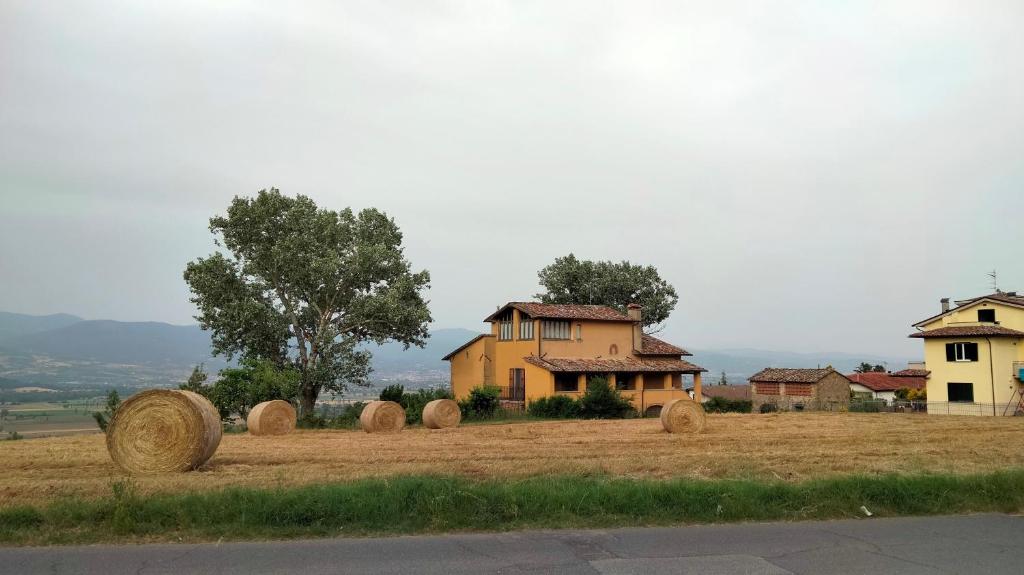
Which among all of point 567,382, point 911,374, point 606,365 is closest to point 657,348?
point 606,365

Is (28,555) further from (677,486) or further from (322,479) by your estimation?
(677,486)

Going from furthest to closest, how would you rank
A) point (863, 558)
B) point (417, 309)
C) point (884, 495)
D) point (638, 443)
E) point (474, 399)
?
point (417, 309)
point (474, 399)
point (638, 443)
point (884, 495)
point (863, 558)

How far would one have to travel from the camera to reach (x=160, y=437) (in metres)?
15.3

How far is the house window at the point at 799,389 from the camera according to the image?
2388 inches

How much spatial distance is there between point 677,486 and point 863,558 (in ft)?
10.00

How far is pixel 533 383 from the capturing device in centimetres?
4444

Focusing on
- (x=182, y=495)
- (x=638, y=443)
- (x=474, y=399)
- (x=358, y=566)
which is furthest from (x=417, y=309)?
(x=358, y=566)

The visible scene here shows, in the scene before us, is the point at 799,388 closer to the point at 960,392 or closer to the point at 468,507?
the point at 960,392

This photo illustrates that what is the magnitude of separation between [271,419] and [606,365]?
85.4 ft

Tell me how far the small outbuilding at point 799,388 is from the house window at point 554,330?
2124 cm

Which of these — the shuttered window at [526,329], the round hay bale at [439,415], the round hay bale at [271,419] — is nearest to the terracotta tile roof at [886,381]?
the shuttered window at [526,329]

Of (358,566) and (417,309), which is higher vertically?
(417,309)

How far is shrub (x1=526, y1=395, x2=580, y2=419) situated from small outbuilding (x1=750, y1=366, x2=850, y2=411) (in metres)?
26.0

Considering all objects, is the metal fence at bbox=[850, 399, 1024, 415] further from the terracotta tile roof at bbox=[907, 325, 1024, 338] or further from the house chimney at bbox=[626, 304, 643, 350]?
the house chimney at bbox=[626, 304, 643, 350]
